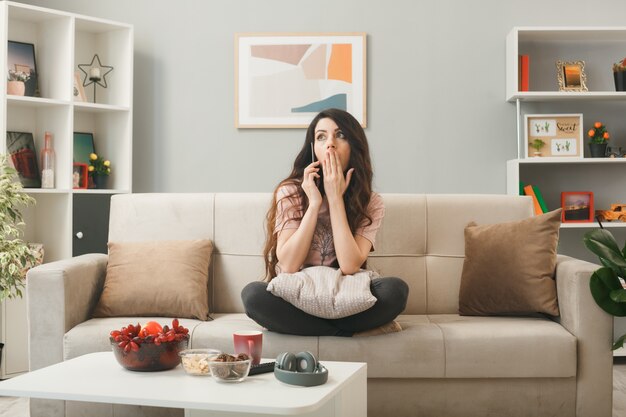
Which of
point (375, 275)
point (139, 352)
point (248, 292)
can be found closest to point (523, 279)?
point (375, 275)

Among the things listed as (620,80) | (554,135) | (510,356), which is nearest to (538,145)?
(554,135)

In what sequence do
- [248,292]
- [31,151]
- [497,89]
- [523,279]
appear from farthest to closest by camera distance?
[497,89], [31,151], [523,279], [248,292]

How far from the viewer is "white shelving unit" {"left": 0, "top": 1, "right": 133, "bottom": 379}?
406 centimetres

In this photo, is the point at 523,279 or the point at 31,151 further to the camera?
the point at 31,151

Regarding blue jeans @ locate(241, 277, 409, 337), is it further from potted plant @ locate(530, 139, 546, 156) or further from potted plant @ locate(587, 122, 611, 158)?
potted plant @ locate(587, 122, 611, 158)

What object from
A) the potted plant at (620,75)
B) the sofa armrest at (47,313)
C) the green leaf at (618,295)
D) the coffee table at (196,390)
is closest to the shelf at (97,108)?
the sofa armrest at (47,313)

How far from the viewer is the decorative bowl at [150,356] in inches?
83.1

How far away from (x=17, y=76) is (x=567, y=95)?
9.60ft

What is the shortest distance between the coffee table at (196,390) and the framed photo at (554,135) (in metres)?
2.58

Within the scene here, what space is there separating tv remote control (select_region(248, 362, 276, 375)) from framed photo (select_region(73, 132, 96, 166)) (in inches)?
105

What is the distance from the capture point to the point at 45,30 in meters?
4.33

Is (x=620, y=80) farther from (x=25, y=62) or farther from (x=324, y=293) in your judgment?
(x=25, y=62)

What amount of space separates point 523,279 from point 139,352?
1515 millimetres

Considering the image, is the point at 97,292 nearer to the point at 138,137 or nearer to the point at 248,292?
the point at 248,292
